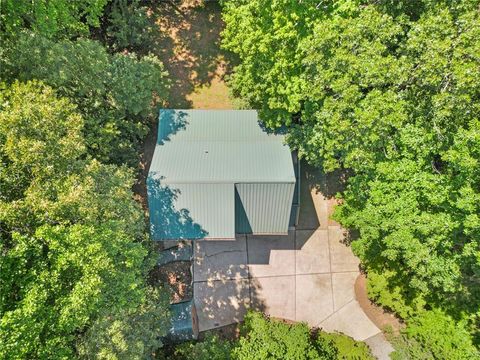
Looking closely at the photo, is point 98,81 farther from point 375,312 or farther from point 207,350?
point 375,312

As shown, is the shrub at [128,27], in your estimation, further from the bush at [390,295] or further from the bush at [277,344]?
the bush at [390,295]

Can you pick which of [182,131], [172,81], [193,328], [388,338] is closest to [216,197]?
[182,131]

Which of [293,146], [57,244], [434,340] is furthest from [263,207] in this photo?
[434,340]

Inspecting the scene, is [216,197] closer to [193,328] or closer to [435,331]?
[193,328]

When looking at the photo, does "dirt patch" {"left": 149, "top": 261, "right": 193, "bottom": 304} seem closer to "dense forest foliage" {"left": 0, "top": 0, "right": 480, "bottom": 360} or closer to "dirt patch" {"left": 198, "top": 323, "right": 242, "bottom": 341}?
"dirt patch" {"left": 198, "top": 323, "right": 242, "bottom": 341}

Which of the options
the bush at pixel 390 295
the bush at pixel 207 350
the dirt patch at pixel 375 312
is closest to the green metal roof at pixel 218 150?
the bush at pixel 390 295

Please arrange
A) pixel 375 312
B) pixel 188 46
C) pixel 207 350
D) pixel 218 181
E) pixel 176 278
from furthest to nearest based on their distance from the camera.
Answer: pixel 188 46 → pixel 176 278 → pixel 375 312 → pixel 218 181 → pixel 207 350
